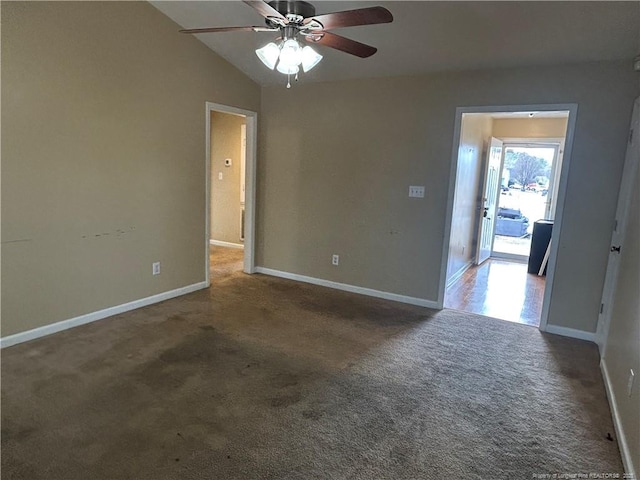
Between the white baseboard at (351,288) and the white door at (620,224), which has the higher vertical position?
the white door at (620,224)

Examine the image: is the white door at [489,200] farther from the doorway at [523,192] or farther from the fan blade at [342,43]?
the fan blade at [342,43]

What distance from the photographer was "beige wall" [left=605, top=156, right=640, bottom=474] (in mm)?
2031

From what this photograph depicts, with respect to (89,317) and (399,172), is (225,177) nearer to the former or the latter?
(399,172)

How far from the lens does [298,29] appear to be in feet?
8.12

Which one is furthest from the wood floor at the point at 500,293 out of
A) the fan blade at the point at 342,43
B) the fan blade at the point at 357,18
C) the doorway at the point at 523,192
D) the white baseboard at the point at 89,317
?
the fan blade at the point at 357,18

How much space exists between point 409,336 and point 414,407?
1.11 m

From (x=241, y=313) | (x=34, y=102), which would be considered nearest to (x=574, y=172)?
(x=241, y=313)

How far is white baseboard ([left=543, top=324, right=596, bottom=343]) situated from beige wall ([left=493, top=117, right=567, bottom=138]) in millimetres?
3834

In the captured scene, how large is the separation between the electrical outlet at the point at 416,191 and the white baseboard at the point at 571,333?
175 cm

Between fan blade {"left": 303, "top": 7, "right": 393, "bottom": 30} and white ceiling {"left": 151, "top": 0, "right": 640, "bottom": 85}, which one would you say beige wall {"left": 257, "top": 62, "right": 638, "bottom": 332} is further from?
fan blade {"left": 303, "top": 7, "right": 393, "bottom": 30}

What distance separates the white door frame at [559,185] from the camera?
11.4ft

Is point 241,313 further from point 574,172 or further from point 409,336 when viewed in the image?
point 574,172

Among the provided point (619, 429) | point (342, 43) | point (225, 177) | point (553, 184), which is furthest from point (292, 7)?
point (553, 184)

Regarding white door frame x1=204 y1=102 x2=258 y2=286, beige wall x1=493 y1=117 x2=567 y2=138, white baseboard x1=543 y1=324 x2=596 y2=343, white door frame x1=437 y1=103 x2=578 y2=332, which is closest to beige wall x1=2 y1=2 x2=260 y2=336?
white door frame x1=204 y1=102 x2=258 y2=286
